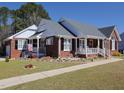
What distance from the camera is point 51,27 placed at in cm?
3014

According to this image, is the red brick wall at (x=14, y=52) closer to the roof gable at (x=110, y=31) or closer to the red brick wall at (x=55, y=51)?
the red brick wall at (x=55, y=51)

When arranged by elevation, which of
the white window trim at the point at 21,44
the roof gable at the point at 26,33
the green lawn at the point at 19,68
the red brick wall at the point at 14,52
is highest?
the roof gable at the point at 26,33

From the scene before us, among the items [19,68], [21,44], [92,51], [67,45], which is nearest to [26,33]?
[21,44]

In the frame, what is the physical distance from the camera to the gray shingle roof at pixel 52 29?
28594 mm

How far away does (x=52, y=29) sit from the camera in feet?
96.8

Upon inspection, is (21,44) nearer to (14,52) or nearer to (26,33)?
(14,52)

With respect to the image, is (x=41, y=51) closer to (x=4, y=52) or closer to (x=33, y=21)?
(x=4, y=52)

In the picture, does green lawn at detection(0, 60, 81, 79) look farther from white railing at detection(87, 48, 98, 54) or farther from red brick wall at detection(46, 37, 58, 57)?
white railing at detection(87, 48, 98, 54)

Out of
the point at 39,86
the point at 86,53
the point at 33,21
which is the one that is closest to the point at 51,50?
the point at 86,53

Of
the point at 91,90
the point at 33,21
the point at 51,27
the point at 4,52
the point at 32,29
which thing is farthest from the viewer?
the point at 33,21

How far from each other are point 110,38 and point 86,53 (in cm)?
932

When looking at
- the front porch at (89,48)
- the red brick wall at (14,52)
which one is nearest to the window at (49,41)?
the front porch at (89,48)

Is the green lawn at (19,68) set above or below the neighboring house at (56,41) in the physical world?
below

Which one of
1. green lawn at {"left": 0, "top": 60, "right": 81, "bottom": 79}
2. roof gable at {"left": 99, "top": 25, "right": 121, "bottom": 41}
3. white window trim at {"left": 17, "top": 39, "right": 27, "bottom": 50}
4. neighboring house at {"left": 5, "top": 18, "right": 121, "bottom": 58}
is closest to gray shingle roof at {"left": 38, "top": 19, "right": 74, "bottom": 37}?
neighboring house at {"left": 5, "top": 18, "right": 121, "bottom": 58}
